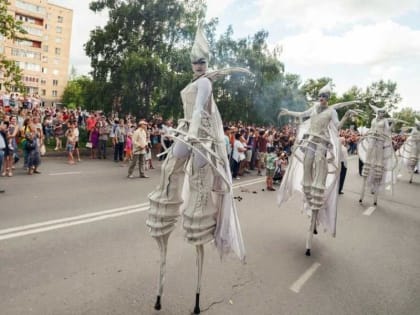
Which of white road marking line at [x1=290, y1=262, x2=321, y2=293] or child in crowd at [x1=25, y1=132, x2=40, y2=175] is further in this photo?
child in crowd at [x1=25, y1=132, x2=40, y2=175]

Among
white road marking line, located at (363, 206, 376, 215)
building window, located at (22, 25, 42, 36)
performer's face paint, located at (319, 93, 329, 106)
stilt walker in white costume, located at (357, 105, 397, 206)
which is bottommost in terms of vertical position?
white road marking line, located at (363, 206, 376, 215)

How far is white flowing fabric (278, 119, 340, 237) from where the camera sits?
17.8ft

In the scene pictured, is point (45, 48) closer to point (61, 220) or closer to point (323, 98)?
point (61, 220)

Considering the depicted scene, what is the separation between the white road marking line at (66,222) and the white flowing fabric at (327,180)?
298 centimetres

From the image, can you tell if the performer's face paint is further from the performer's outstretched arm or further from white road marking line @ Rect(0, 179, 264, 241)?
white road marking line @ Rect(0, 179, 264, 241)

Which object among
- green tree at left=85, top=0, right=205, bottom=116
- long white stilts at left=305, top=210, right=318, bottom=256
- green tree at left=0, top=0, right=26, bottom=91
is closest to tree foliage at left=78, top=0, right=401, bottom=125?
green tree at left=85, top=0, right=205, bottom=116

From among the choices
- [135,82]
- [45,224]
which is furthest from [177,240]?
[135,82]

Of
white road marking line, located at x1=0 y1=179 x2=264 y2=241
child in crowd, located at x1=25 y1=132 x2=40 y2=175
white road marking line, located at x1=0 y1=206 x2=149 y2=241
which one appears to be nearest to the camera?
white road marking line, located at x1=0 y1=206 x2=149 y2=241

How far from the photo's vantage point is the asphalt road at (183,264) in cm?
344

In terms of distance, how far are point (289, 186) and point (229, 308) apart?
3.16 meters

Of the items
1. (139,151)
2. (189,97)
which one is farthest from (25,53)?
(189,97)

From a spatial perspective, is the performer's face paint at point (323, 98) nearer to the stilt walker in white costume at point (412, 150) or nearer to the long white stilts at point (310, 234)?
the long white stilts at point (310, 234)

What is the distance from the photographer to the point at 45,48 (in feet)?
239

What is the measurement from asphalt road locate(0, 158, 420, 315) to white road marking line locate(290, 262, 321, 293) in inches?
0.6
